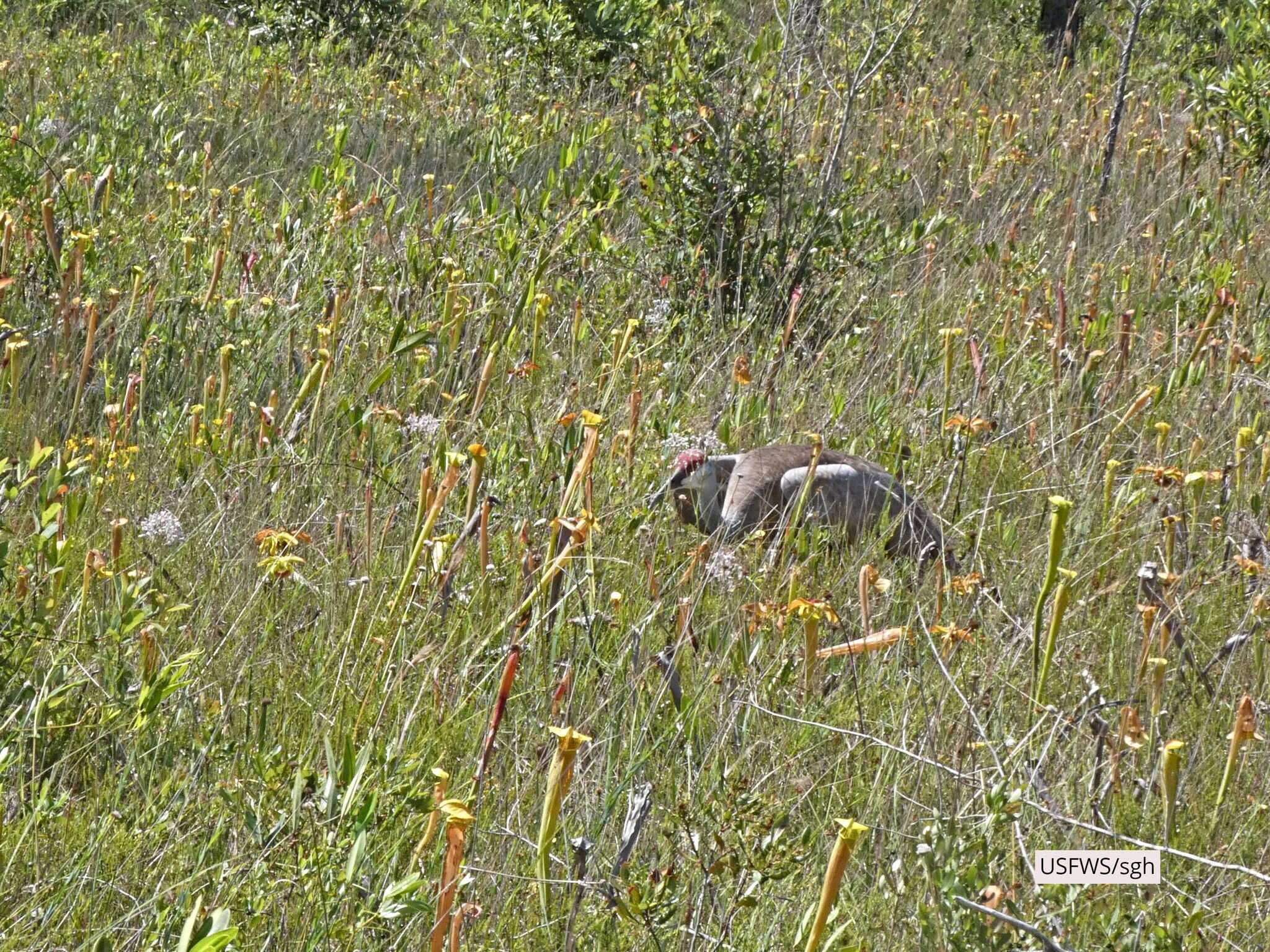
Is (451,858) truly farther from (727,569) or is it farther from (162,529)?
(727,569)

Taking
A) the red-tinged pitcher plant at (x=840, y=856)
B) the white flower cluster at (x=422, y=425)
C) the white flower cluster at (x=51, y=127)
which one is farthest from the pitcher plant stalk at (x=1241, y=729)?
the white flower cluster at (x=51, y=127)

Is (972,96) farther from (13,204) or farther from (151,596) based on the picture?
(151,596)

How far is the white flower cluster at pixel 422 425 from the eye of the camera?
331cm

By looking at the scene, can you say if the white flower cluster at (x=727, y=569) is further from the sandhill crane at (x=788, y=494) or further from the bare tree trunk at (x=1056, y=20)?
the bare tree trunk at (x=1056, y=20)

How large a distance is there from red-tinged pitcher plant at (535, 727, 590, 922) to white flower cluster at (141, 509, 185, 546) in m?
1.28

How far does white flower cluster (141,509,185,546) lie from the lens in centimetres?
267

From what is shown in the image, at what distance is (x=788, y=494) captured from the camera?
3.53 m

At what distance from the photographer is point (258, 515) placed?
2.94 m

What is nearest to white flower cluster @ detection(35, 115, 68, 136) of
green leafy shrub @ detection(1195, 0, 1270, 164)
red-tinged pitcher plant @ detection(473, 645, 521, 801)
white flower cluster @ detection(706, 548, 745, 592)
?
white flower cluster @ detection(706, 548, 745, 592)

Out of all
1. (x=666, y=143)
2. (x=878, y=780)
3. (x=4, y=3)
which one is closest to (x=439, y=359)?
(x=666, y=143)

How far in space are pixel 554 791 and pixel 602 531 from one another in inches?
58.1

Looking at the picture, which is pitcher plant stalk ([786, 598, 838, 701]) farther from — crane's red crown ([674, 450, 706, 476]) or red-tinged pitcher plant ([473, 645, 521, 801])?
crane's red crown ([674, 450, 706, 476])

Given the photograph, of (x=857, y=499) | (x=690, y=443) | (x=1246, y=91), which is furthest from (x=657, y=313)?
(x=1246, y=91)

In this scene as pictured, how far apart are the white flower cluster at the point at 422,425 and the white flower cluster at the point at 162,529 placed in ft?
2.37
